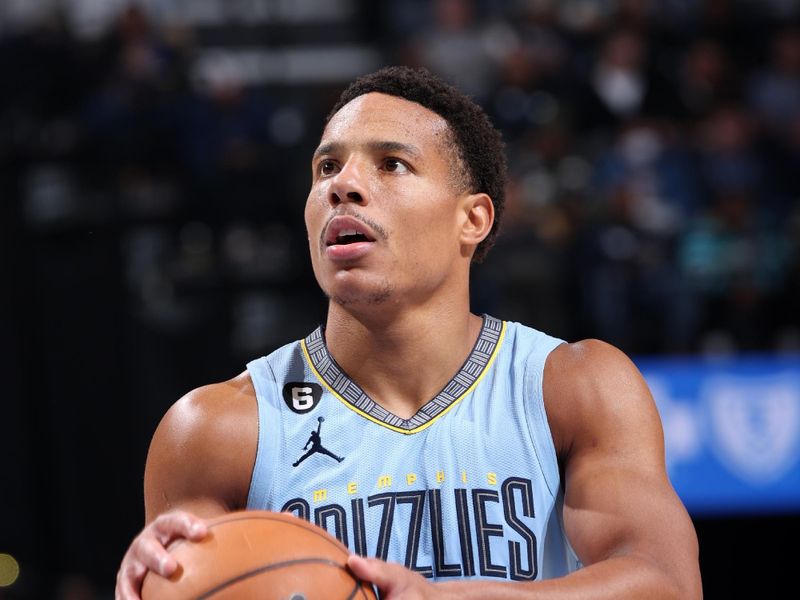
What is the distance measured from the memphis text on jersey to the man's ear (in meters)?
0.70

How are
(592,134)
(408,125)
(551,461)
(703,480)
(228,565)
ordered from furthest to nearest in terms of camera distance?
1. (592,134)
2. (703,480)
3. (408,125)
4. (551,461)
5. (228,565)

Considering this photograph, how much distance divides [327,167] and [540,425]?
2.93ft

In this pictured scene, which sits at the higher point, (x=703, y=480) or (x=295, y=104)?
(x=295, y=104)

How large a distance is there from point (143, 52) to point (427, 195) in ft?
19.2

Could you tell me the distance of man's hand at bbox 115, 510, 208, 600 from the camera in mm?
2477

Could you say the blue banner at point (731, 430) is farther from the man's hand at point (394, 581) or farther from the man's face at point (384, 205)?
the man's hand at point (394, 581)

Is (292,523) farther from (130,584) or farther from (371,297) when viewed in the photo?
(371,297)

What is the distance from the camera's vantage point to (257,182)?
8.07 m

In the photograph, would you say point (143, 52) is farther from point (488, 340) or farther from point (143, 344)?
point (488, 340)

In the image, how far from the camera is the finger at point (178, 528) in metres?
2.48

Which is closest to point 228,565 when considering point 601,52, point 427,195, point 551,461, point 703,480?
point 551,461

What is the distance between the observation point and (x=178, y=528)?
98.7 inches

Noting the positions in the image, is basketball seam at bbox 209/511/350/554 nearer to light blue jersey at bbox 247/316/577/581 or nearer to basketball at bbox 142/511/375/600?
basketball at bbox 142/511/375/600

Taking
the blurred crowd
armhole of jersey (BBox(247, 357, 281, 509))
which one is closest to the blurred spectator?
the blurred crowd
